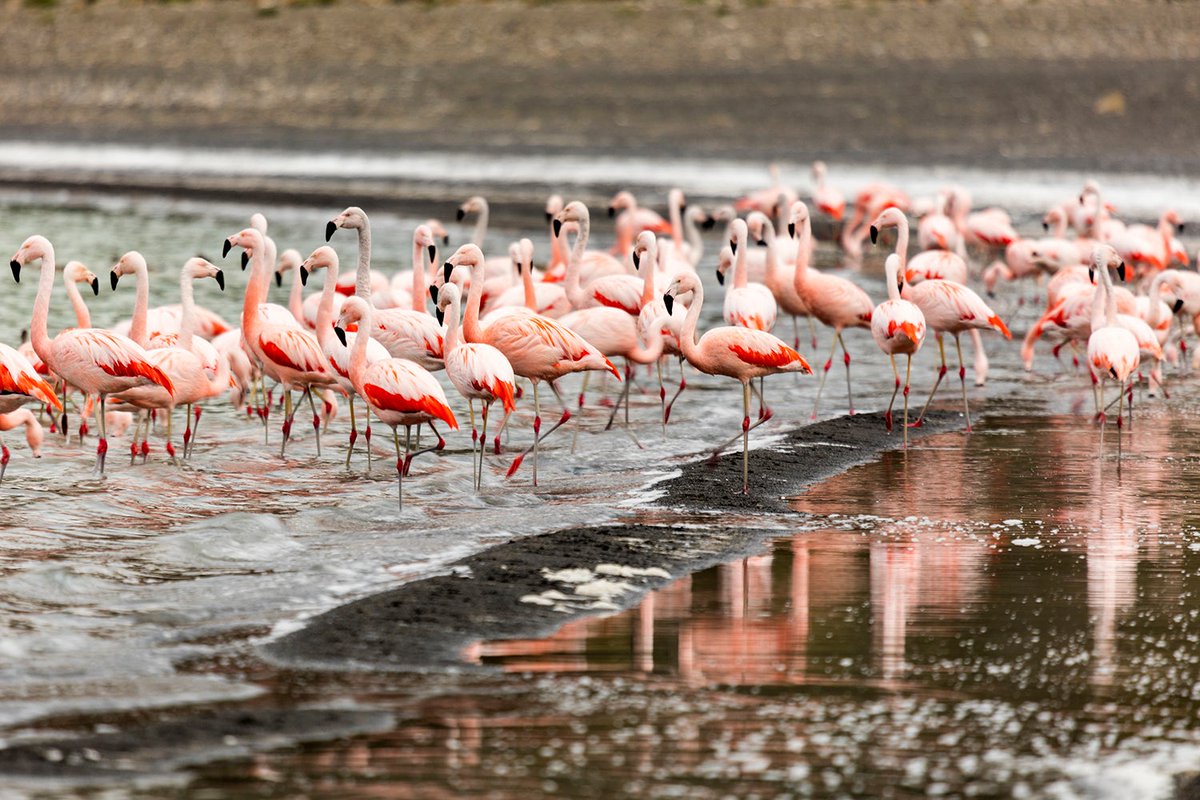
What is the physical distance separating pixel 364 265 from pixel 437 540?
3.25 metres

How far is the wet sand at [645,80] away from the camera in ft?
101

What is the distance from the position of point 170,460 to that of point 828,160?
70.1ft

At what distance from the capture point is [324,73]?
36.7 m

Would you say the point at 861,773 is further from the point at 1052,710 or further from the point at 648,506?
the point at 648,506

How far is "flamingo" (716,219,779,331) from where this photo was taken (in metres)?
11.4

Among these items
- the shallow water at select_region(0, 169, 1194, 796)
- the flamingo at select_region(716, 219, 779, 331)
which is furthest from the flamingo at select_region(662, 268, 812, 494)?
the flamingo at select_region(716, 219, 779, 331)

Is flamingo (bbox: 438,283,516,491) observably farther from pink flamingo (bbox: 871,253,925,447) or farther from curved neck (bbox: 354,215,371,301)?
pink flamingo (bbox: 871,253,925,447)

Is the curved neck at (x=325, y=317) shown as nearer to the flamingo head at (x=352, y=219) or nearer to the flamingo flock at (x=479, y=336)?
the flamingo flock at (x=479, y=336)

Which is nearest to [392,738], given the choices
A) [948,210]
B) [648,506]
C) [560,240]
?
[648,506]

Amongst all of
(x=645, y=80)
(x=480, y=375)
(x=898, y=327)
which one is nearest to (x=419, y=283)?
(x=480, y=375)

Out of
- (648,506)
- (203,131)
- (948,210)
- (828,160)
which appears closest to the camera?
(648,506)

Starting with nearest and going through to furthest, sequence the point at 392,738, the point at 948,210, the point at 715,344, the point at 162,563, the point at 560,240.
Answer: the point at 392,738, the point at 162,563, the point at 715,344, the point at 560,240, the point at 948,210

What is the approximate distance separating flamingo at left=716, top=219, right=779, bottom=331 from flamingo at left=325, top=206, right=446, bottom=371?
1.96 metres

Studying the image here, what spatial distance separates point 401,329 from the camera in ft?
34.9
